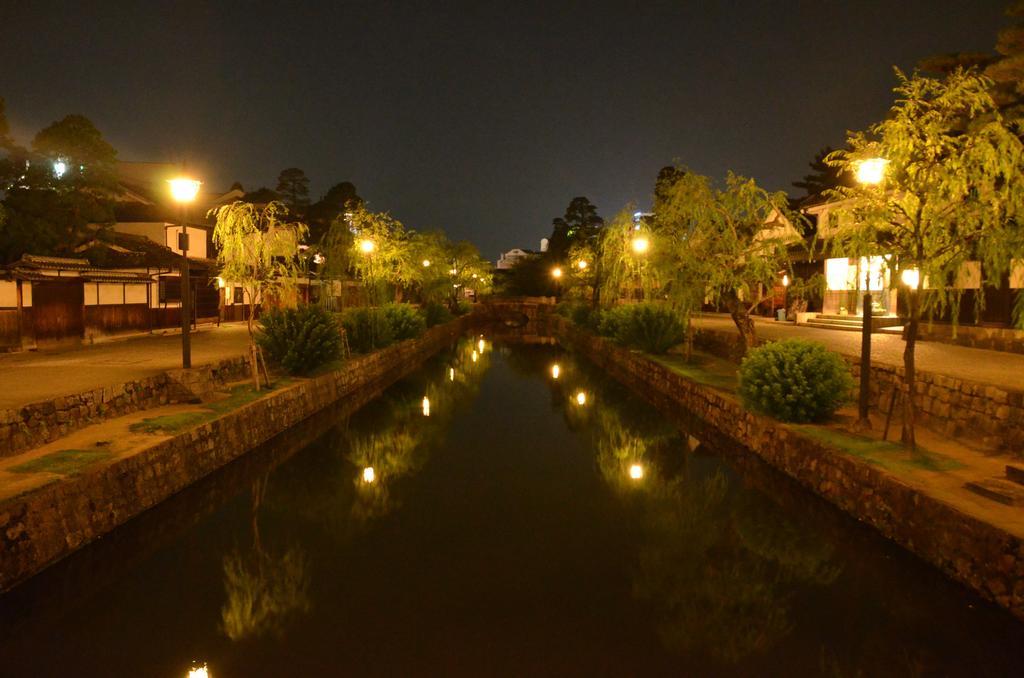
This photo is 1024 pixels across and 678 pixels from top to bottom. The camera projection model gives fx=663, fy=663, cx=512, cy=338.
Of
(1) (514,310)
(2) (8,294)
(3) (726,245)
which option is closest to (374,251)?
(2) (8,294)

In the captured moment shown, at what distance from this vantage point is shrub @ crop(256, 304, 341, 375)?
15.1 meters

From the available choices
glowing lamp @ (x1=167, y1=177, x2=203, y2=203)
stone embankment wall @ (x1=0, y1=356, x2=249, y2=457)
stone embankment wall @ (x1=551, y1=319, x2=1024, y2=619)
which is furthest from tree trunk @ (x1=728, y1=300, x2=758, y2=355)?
glowing lamp @ (x1=167, y1=177, x2=203, y2=203)

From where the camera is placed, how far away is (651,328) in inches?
821

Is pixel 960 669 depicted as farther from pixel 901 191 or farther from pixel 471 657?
pixel 901 191

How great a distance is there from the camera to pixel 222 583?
22.0 feet

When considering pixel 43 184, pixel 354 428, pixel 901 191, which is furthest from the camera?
pixel 43 184

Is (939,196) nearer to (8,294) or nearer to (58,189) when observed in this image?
(8,294)

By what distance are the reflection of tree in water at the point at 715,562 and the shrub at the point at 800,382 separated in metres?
1.44

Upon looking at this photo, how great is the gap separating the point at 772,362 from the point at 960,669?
5966 mm

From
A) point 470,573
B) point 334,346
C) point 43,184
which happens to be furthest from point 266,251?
point 43,184

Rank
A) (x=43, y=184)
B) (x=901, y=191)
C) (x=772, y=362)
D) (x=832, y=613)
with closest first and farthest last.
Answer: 1. (x=832, y=613)
2. (x=901, y=191)
3. (x=772, y=362)
4. (x=43, y=184)

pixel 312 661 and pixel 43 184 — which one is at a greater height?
pixel 43 184

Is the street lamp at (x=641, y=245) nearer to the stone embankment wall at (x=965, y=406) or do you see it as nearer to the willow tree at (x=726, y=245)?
the willow tree at (x=726, y=245)

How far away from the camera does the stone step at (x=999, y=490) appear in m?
6.37
